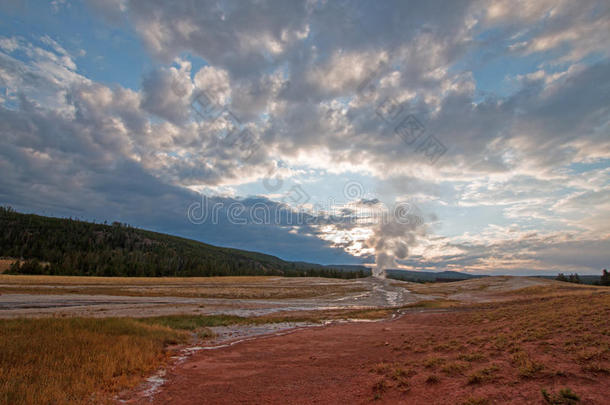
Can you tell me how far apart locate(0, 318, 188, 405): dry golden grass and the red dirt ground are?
152 centimetres

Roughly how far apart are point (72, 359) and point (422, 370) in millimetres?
12323

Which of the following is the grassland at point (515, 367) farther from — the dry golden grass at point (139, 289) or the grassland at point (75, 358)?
the dry golden grass at point (139, 289)

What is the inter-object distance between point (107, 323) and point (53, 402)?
1011 centimetres

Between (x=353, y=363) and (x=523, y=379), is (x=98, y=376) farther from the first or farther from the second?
(x=523, y=379)

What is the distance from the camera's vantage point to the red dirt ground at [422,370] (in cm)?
808

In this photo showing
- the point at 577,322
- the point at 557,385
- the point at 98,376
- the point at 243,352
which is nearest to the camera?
the point at 557,385

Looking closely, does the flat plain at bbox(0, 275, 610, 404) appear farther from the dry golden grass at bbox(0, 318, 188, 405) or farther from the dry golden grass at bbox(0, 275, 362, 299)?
the dry golden grass at bbox(0, 275, 362, 299)

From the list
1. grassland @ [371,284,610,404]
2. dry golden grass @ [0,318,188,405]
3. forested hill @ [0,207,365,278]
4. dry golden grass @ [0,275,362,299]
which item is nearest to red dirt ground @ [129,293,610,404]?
grassland @ [371,284,610,404]

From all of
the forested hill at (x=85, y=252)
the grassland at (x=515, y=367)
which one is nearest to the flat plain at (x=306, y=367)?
the grassland at (x=515, y=367)

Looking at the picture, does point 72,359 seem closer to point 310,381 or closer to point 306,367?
point 310,381

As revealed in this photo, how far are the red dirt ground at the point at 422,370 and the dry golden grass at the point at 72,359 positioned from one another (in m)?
1.52

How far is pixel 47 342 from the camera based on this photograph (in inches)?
457

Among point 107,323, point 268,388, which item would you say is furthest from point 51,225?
point 268,388

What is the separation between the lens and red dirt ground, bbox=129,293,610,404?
26.5ft
